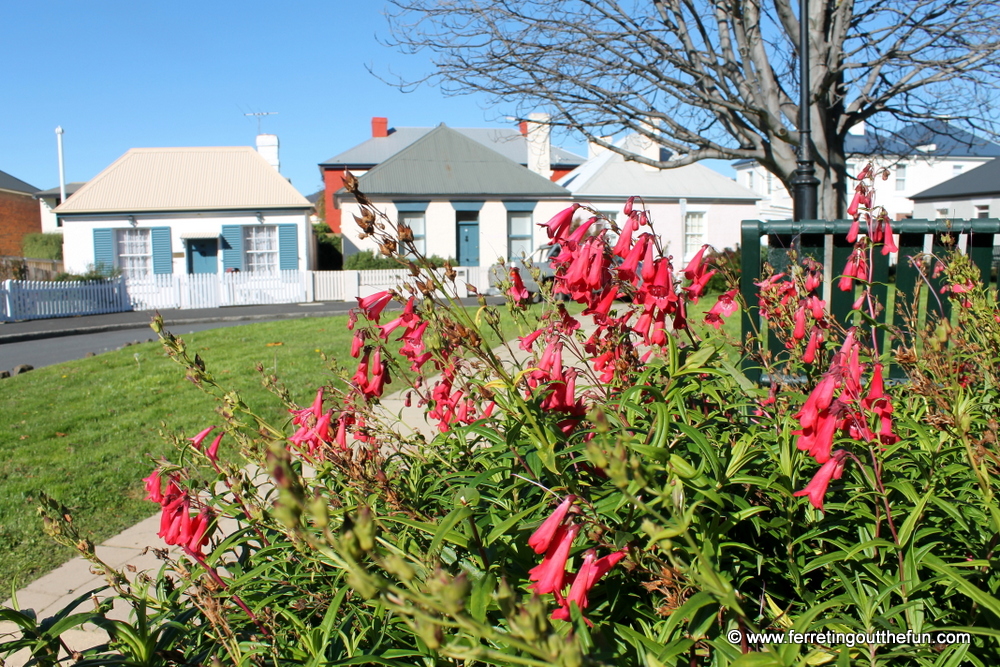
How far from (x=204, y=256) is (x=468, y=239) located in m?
9.52

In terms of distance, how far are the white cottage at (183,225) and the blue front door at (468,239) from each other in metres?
5.65

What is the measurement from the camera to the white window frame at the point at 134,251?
80.6ft

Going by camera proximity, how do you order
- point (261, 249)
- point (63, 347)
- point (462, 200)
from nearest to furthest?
point (63, 347), point (261, 249), point (462, 200)

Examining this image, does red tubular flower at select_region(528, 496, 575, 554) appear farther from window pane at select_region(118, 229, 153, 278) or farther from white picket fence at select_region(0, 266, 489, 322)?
window pane at select_region(118, 229, 153, 278)

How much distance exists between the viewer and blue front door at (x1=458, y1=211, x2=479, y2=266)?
27.1 meters

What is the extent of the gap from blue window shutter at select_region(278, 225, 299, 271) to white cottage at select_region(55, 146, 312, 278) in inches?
1.3

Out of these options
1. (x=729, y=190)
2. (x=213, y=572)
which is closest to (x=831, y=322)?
(x=213, y=572)

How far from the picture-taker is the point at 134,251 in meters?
24.6

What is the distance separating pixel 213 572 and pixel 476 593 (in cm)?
97

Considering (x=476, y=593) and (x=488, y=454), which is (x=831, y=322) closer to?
(x=488, y=454)

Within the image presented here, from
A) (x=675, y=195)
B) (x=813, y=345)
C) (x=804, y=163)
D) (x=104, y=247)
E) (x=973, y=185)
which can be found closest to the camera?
(x=813, y=345)

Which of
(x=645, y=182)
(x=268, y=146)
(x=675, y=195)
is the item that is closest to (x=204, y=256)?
(x=268, y=146)

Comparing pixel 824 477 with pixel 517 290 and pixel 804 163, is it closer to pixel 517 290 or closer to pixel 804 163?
pixel 517 290

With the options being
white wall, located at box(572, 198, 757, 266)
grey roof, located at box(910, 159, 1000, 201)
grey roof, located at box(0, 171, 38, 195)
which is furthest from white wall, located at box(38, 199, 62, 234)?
grey roof, located at box(910, 159, 1000, 201)
